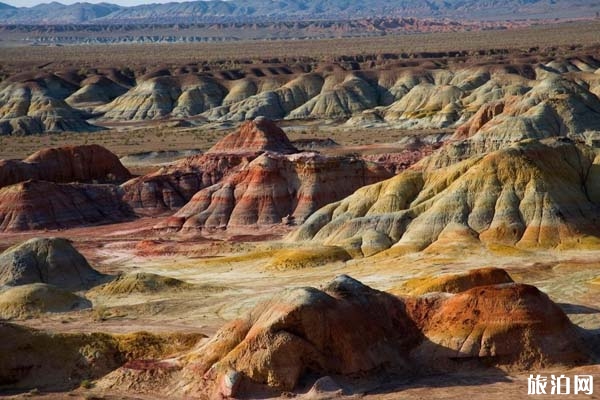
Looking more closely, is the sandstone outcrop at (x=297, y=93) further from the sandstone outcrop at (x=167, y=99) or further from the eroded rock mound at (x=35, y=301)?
the eroded rock mound at (x=35, y=301)

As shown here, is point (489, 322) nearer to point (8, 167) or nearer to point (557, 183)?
point (557, 183)

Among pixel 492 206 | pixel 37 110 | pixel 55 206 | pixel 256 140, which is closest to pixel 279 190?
pixel 55 206

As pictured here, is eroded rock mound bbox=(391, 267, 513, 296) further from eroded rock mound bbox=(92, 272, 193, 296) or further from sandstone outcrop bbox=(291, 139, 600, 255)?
sandstone outcrop bbox=(291, 139, 600, 255)

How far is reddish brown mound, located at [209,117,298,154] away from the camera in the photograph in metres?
98.0

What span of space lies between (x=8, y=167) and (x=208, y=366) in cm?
6113

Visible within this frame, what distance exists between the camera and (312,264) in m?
62.2

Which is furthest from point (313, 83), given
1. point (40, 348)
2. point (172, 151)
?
point (40, 348)

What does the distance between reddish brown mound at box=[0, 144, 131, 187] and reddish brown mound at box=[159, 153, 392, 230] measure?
59.9 ft

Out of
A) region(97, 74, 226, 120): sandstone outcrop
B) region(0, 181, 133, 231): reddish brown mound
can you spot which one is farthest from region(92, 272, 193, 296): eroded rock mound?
region(97, 74, 226, 120): sandstone outcrop

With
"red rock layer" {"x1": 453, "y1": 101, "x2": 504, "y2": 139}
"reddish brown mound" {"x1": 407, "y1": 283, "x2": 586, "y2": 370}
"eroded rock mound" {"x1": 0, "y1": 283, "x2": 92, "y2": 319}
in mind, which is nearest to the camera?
"reddish brown mound" {"x1": 407, "y1": 283, "x2": 586, "y2": 370}

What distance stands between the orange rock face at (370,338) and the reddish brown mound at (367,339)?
1.3 inches

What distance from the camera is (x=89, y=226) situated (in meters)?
86.8

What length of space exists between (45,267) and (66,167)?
40259 mm

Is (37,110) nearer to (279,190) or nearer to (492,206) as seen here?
(279,190)
